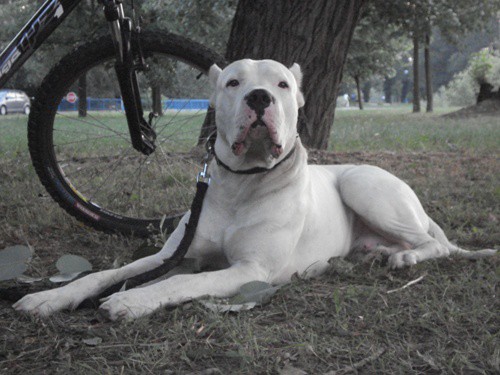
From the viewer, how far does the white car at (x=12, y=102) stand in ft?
112

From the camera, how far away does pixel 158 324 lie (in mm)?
2334

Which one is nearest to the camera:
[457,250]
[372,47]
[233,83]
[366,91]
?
[233,83]

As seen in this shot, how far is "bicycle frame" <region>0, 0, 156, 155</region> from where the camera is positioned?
3.48 metres

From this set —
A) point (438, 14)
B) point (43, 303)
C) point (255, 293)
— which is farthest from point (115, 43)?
point (438, 14)

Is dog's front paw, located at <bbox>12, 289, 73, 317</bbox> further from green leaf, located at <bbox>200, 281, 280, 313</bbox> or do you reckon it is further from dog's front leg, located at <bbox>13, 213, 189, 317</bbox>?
green leaf, located at <bbox>200, 281, 280, 313</bbox>

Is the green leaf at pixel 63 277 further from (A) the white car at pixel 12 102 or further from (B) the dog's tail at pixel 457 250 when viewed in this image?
(A) the white car at pixel 12 102

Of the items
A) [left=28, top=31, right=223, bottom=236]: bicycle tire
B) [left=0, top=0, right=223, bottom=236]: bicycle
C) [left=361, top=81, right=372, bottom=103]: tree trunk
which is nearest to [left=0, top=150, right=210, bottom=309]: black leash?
[left=0, top=0, right=223, bottom=236]: bicycle

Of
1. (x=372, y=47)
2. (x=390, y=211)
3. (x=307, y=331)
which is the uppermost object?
(x=372, y=47)

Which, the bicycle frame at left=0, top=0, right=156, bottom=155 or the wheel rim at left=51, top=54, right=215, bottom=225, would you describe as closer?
the bicycle frame at left=0, top=0, right=156, bottom=155

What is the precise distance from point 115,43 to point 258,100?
127 cm

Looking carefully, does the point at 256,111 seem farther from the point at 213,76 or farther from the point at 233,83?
the point at 213,76

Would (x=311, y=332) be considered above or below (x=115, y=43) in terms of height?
below

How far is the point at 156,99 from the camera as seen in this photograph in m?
4.29

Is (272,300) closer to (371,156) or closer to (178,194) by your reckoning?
(178,194)
